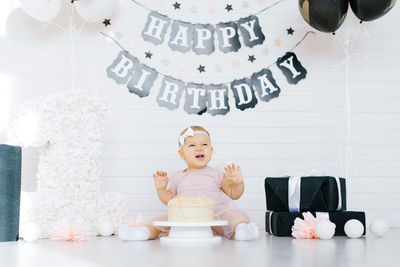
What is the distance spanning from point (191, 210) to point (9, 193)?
0.84 metres

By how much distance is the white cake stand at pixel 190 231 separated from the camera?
2.26 meters

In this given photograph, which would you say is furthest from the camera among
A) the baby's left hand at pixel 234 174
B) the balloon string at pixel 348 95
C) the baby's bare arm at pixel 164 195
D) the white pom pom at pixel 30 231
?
the balloon string at pixel 348 95

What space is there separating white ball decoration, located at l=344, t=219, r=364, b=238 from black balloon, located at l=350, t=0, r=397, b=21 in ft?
3.54

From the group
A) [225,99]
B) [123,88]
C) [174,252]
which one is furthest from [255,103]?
[174,252]

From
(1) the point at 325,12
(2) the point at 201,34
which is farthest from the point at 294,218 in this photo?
(2) the point at 201,34

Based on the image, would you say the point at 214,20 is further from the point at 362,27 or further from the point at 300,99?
the point at 362,27

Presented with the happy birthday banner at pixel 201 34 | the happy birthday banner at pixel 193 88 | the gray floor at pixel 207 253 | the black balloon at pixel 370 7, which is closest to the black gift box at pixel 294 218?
the gray floor at pixel 207 253

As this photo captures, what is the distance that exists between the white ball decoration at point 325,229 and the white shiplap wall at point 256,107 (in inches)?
32.0

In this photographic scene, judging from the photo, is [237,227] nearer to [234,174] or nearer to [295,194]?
[234,174]

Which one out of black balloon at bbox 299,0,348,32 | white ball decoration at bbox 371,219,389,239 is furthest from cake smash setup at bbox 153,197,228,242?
black balloon at bbox 299,0,348,32

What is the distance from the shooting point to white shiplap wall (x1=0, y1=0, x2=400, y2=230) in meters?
3.21

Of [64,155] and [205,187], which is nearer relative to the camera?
[64,155]

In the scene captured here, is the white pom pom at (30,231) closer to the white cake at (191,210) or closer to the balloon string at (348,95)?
the white cake at (191,210)

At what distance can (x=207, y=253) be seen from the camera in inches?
73.8
